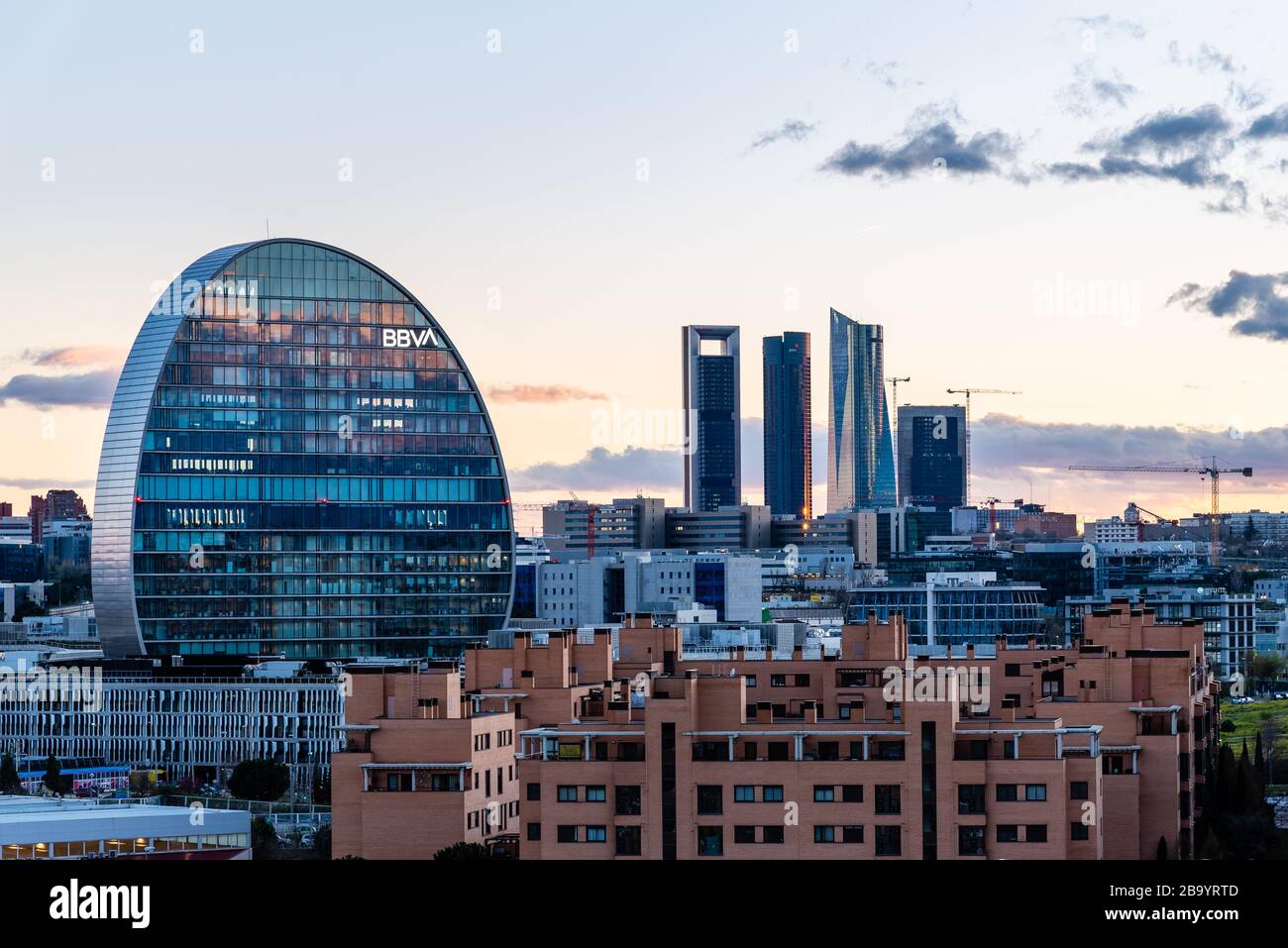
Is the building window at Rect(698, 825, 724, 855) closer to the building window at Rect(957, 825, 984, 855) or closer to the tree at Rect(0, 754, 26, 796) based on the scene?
the building window at Rect(957, 825, 984, 855)

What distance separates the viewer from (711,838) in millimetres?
32219

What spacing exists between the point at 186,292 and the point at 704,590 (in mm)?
55263

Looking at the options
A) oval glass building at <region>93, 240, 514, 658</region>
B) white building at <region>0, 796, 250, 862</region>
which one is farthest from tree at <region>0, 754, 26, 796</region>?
oval glass building at <region>93, 240, 514, 658</region>

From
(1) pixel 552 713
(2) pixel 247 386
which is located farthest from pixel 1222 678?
(1) pixel 552 713

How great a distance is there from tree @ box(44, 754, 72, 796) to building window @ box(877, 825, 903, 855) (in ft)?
151

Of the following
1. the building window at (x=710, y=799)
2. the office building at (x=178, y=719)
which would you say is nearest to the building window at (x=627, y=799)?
the building window at (x=710, y=799)

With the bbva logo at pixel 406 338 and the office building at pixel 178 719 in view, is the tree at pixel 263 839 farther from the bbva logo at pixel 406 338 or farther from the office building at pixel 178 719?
the bbva logo at pixel 406 338

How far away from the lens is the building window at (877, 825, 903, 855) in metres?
32.1

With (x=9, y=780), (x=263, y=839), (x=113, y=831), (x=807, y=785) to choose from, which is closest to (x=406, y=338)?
A: (x=9, y=780)

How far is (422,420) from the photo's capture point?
111312 millimetres

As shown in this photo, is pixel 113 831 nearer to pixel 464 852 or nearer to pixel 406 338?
pixel 464 852

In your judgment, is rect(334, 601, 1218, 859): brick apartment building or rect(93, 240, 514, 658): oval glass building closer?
rect(334, 601, 1218, 859): brick apartment building

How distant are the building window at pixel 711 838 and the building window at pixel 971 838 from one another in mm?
3787
